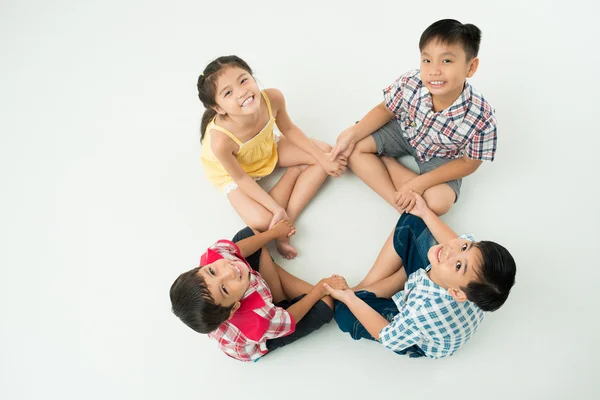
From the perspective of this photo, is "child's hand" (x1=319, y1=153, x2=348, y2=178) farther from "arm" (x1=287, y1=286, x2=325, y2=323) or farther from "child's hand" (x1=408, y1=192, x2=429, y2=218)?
"arm" (x1=287, y1=286, x2=325, y2=323)

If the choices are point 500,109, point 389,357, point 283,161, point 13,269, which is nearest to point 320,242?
point 283,161

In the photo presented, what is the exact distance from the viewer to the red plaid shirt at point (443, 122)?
1310 mm

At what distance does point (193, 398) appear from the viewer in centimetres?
138

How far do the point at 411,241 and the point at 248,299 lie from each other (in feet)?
1.63

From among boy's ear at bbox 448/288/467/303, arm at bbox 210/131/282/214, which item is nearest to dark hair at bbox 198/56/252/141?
arm at bbox 210/131/282/214

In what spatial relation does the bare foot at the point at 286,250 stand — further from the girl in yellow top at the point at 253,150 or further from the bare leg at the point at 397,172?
the bare leg at the point at 397,172

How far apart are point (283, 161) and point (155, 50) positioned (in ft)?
2.81

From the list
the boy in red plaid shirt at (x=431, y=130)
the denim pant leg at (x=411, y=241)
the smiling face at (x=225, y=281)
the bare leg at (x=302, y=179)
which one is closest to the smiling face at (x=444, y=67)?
the boy in red plaid shirt at (x=431, y=130)

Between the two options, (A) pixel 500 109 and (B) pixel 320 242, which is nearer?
(B) pixel 320 242

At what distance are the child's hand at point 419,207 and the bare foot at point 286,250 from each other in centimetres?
38

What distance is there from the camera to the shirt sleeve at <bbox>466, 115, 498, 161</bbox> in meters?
1.32

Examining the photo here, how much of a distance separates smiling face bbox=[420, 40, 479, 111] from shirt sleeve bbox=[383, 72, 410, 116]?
0.44 ft

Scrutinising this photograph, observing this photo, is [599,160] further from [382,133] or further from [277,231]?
[277,231]

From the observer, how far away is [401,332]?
1234mm
